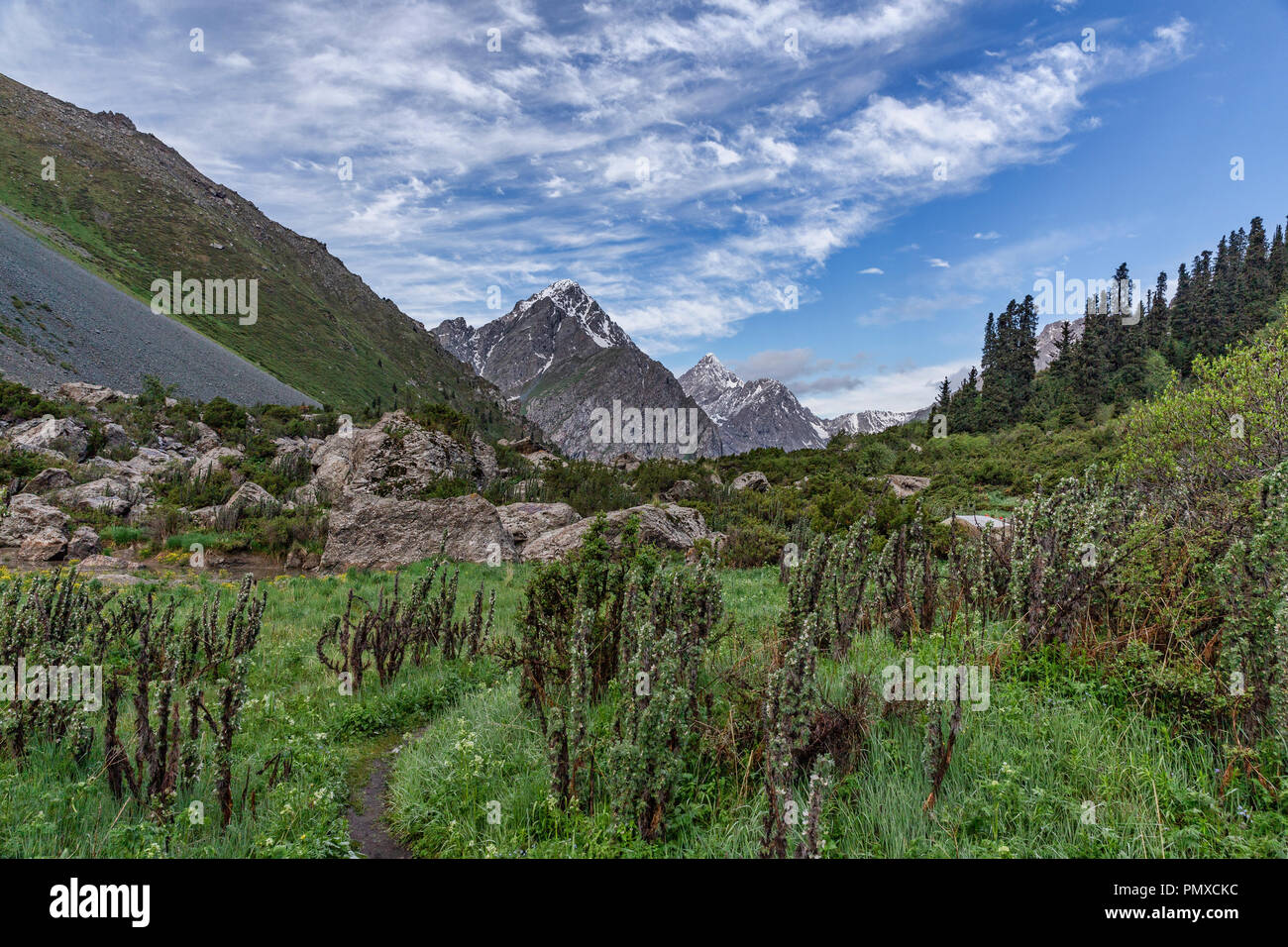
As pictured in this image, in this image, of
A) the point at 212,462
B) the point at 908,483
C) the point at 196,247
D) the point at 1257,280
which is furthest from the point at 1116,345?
the point at 196,247

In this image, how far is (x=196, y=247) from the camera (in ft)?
366

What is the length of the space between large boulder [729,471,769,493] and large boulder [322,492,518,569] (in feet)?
55.9

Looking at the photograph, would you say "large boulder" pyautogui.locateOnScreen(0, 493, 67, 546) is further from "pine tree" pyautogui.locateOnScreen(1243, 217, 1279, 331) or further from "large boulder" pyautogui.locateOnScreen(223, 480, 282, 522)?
"pine tree" pyautogui.locateOnScreen(1243, 217, 1279, 331)

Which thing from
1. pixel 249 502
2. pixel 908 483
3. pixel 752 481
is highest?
pixel 752 481

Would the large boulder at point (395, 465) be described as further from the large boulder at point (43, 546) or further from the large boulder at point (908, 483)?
the large boulder at point (908, 483)

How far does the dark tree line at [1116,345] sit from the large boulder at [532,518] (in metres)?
48.4

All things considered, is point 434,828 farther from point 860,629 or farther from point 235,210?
point 235,210

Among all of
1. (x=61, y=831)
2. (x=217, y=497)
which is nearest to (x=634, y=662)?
(x=61, y=831)

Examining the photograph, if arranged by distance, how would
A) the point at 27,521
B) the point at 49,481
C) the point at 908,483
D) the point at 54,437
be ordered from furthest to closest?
the point at 908,483 < the point at 54,437 < the point at 49,481 < the point at 27,521

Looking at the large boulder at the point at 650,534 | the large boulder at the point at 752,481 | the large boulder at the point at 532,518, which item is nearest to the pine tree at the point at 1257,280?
the large boulder at the point at 752,481

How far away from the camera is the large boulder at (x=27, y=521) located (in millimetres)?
15391

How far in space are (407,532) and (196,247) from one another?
129m

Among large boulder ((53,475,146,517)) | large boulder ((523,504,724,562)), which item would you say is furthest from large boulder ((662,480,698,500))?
large boulder ((53,475,146,517))

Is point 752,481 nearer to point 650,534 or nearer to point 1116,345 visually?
point 650,534
